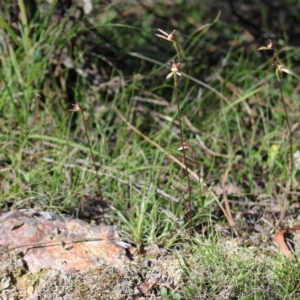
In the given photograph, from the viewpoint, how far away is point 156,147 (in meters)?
2.75

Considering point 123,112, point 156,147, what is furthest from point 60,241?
point 123,112

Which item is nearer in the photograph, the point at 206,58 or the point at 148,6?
the point at 206,58

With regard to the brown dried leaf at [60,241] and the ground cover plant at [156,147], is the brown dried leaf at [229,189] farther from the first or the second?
the brown dried leaf at [60,241]

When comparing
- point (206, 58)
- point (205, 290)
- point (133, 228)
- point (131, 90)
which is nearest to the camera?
point (205, 290)

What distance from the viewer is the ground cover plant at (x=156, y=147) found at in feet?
6.94

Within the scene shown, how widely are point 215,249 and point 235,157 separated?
80 cm

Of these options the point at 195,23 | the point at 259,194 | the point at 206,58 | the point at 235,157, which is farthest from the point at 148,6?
the point at 259,194

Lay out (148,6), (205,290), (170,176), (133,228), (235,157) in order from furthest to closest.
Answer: (148,6), (235,157), (170,176), (133,228), (205,290)

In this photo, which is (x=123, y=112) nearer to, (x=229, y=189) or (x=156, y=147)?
(x=156, y=147)

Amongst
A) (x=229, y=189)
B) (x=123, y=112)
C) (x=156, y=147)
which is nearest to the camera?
(x=229, y=189)

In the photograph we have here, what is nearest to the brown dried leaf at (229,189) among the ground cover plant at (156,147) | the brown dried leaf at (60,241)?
the ground cover plant at (156,147)

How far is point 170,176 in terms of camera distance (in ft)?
8.35

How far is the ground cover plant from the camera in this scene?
2115 mm

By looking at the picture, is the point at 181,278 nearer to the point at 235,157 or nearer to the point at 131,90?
the point at 235,157
